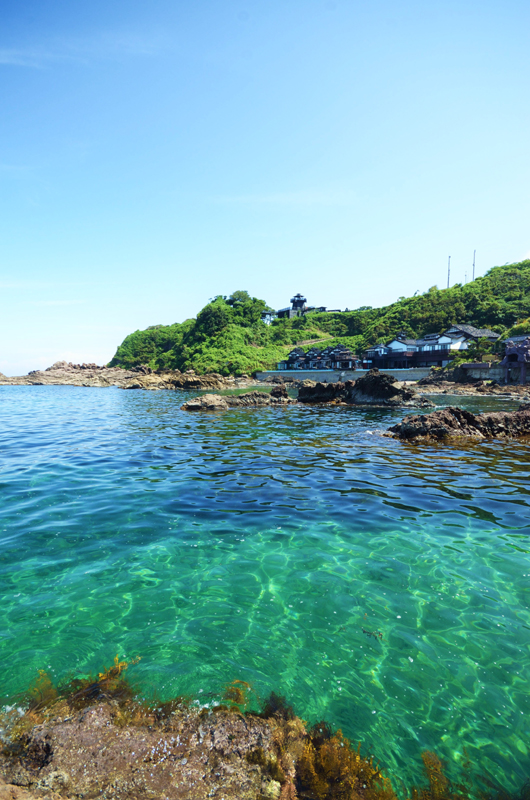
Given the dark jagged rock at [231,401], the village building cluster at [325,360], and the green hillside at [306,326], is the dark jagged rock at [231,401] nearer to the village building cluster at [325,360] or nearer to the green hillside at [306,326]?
the village building cluster at [325,360]

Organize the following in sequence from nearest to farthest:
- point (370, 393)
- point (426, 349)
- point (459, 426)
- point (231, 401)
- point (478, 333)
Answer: point (459, 426) < point (370, 393) < point (231, 401) < point (478, 333) < point (426, 349)

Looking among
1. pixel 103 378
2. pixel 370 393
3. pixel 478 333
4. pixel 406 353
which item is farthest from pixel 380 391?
pixel 103 378

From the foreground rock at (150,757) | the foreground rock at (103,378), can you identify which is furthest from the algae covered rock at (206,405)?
the foreground rock at (103,378)

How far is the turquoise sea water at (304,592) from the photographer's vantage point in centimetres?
346

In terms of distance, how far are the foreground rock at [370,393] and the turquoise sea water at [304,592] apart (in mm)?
20697

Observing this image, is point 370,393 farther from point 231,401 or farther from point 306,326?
point 306,326

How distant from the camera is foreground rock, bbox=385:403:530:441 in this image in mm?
15844

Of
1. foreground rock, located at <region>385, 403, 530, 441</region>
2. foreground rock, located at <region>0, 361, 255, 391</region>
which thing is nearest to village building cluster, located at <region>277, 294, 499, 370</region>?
foreground rock, located at <region>0, 361, 255, 391</region>

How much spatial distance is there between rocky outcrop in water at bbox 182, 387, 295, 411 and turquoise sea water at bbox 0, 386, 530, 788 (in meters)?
18.4

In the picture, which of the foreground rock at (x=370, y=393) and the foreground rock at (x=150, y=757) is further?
the foreground rock at (x=370, y=393)

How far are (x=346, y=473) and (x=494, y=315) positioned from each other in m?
79.1

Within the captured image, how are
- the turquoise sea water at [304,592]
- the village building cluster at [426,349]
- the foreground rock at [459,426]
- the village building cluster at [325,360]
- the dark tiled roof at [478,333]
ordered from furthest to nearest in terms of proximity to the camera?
the village building cluster at [325,360] < the dark tiled roof at [478,333] < the village building cluster at [426,349] < the foreground rock at [459,426] < the turquoise sea water at [304,592]

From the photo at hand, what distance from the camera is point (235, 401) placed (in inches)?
1265

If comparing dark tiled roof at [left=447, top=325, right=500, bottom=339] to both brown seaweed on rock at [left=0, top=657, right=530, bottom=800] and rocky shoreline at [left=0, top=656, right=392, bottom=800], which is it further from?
rocky shoreline at [left=0, top=656, right=392, bottom=800]
